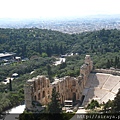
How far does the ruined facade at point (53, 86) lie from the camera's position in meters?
29.2

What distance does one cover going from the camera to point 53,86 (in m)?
31.9

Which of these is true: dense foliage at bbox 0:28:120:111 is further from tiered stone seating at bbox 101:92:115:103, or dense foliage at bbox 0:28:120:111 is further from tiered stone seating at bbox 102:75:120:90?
tiered stone seating at bbox 101:92:115:103

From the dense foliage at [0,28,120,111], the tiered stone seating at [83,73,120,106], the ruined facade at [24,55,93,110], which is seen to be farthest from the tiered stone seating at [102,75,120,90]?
the dense foliage at [0,28,120,111]

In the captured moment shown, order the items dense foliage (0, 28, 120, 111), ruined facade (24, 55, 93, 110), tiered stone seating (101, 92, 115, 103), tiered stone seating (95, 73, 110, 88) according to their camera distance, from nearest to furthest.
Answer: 1. ruined facade (24, 55, 93, 110)
2. tiered stone seating (101, 92, 115, 103)
3. tiered stone seating (95, 73, 110, 88)
4. dense foliage (0, 28, 120, 111)

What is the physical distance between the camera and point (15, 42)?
76438 millimetres

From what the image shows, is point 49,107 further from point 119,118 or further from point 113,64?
point 113,64

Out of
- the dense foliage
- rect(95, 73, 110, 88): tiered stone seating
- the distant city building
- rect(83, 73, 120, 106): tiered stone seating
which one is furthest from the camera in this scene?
the distant city building

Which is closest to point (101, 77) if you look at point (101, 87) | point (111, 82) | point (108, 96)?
point (111, 82)

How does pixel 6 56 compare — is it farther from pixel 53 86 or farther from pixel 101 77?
pixel 53 86

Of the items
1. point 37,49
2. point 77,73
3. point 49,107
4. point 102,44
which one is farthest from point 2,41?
point 49,107

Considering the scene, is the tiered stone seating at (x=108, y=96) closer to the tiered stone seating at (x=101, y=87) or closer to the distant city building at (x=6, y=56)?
the tiered stone seating at (x=101, y=87)

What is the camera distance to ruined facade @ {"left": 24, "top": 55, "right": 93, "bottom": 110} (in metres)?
29.2

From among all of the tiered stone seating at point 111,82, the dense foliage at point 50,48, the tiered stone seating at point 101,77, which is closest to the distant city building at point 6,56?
the dense foliage at point 50,48

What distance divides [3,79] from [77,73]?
48.6 feet
